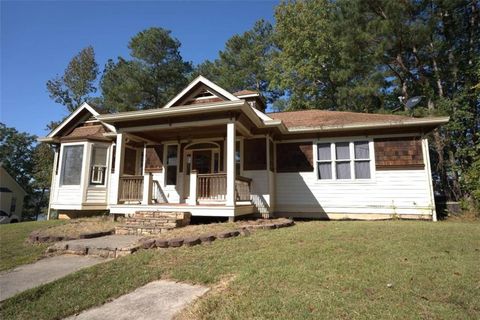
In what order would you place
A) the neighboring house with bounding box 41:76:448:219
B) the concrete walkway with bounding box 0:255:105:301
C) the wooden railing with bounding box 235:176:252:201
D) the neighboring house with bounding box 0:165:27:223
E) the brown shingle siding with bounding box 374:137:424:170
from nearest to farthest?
the concrete walkway with bounding box 0:255:105:301 → the neighboring house with bounding box 41:76:448:219 → the wooden railing with bounding box 235:176:252:201 → the brown shingle siding with bounding box 374:137:424:170 → the neighboring house with bounding box 0:165:27:223

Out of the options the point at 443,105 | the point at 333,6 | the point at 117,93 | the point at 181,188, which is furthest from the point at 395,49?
the point at 117,93

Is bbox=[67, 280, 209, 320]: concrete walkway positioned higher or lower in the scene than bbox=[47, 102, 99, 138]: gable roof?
lower

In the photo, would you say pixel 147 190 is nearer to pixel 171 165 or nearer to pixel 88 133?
pixel 171 165

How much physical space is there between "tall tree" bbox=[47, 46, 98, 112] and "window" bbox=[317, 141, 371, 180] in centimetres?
2693

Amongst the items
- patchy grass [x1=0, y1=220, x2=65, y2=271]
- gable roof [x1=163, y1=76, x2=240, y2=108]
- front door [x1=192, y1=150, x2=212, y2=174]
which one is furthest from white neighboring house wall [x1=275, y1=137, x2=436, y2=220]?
patchy grass [x1=0, y1=220, x2=65, y2=271]

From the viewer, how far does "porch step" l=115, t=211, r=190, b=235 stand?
25.0ft

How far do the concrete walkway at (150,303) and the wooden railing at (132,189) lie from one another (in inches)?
278

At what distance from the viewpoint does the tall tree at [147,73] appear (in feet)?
89.0

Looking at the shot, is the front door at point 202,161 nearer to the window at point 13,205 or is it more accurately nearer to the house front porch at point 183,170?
the house front porch at point 183,170

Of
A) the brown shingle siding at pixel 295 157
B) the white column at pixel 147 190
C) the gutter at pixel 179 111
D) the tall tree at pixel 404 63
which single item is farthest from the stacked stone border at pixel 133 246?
the tall tree at pixel 404 63

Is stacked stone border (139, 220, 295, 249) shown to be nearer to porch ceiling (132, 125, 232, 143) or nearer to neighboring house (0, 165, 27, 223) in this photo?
porch ceiling (132, 125, 232, 143)

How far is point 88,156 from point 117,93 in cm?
1612

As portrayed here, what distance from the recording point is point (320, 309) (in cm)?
281

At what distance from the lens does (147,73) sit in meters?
27.9
